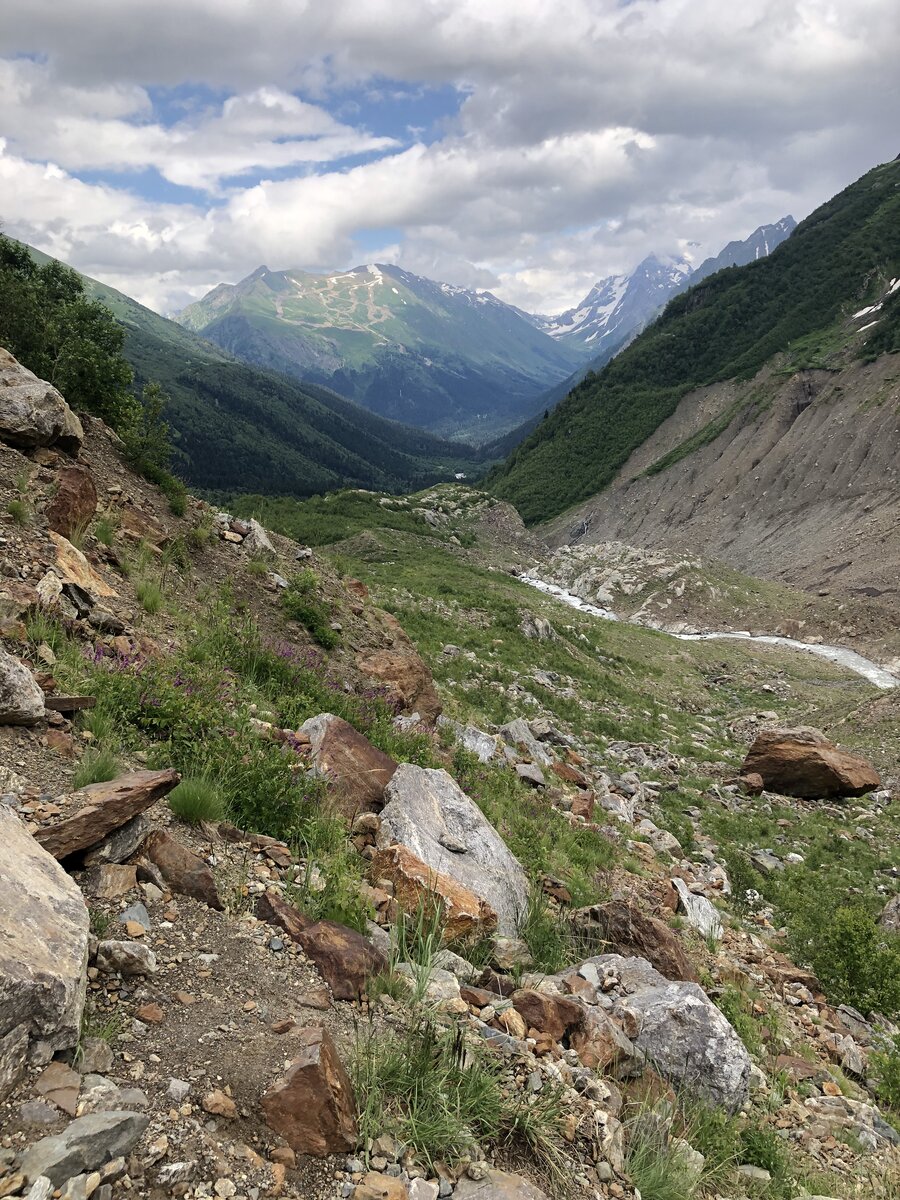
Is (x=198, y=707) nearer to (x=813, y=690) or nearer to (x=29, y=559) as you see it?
(x=29, y=559)

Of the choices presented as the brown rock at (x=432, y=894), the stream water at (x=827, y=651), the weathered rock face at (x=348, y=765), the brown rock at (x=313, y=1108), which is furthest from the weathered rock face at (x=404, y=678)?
the stream water at (x=827, y=651)

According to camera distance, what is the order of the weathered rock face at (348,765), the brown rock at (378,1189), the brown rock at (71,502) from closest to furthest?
1. the brown rock at (378,1189)
2. the weathered rock face at (348,765)
3. the brown rock at (71,502)

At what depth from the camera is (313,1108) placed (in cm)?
359

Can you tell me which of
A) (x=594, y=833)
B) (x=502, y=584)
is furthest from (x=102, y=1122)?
(x=502, y=584)

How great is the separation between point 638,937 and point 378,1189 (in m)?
5.00

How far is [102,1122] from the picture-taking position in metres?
3.06

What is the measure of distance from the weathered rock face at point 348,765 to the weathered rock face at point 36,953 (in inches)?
125

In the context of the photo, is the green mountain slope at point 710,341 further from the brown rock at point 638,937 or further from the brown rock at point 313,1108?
the brown rock at point 313,1108

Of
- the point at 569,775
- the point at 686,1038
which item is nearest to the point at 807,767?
the point at 569,775

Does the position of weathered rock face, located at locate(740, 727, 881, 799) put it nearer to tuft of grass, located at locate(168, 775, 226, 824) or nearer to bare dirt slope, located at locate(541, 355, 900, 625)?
tuft of grass, located at locate(168, 775, 226, 824)

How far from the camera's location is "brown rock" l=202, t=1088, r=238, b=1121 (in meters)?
3.44

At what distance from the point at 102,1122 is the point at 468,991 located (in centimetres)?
293

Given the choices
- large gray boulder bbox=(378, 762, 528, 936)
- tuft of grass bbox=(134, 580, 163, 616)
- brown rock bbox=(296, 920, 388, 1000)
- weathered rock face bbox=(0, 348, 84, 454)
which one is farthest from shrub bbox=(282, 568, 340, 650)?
brown rock bbox=(296, 920, 388, 1000)

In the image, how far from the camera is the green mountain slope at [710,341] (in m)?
101
